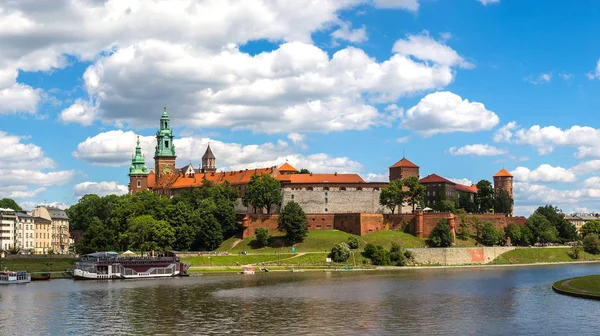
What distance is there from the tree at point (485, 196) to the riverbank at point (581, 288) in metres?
81.4

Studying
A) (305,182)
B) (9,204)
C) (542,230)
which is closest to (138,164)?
(9,204)

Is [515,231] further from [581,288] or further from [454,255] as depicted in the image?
[581,288]

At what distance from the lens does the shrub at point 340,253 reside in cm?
9075

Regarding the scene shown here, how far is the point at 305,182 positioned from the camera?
120 m

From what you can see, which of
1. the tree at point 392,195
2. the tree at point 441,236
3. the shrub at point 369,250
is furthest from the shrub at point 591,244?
the shrub at point 369,250

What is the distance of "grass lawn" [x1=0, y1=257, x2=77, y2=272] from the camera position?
8112cm

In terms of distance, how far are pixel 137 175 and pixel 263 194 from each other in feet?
153

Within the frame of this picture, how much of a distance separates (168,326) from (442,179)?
360 feet

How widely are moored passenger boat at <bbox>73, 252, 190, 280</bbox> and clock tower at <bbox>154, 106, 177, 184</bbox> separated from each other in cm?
6741

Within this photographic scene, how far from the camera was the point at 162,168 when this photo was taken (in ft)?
478

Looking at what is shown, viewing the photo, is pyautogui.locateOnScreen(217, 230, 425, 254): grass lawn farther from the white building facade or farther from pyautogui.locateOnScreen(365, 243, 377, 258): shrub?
the white building facade

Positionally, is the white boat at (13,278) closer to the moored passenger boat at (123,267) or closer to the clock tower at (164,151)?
the moored passenger boat at (123,267)

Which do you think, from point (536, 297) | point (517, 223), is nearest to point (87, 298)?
point (536, 297)

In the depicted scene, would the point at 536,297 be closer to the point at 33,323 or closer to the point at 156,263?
the point at 33,323
